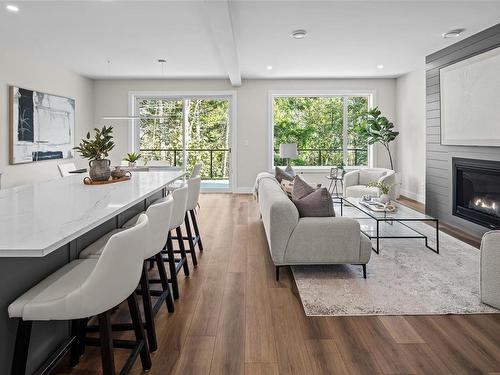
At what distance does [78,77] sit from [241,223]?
16.0 feet

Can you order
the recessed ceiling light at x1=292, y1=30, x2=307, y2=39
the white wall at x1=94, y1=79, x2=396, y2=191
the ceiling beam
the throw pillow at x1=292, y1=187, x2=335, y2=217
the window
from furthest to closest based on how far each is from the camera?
the window < the white wall at x1=94, y1=79, x2=396, y2=191 < the recessed ceiling light at x1=292, y1=30, x2=307, y2=39 < the ceiling beam < the throw pillow at x1=292, y1=187, x2=335, y2=217

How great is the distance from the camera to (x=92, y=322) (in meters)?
2.38

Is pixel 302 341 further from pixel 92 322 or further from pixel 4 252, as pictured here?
pixel 4 252

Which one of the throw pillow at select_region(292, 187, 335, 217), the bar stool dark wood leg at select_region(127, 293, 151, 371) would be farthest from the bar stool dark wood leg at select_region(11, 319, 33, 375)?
the throw pillow at select_region(292, 187, 335, 217)

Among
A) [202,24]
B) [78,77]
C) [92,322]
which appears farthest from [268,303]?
[78,77]

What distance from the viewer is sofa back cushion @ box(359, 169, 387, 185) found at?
6.73m

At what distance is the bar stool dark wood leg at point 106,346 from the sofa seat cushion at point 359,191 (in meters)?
5.19

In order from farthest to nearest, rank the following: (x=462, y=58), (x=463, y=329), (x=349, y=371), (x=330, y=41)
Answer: (x=330, y=41) → (x=462, y=58) → (x=463, y=329) → (x=349, y=371)

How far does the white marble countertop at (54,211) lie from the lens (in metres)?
1.29

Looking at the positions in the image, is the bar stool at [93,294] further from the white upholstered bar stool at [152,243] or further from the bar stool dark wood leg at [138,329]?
the white upholstered bar stool at [152,243]

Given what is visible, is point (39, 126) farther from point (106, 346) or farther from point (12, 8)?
point (106, 346)

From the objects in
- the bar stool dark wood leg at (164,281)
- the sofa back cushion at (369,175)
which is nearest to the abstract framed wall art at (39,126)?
the bar stool dark wood leg at (164,281)

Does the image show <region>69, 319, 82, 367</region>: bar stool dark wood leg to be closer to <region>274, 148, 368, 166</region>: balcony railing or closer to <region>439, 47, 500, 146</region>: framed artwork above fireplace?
<region>439, 47, 500, 146</region>: framed artwork above fireplace

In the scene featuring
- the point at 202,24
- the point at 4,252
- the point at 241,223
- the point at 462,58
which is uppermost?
the point at 202,24
